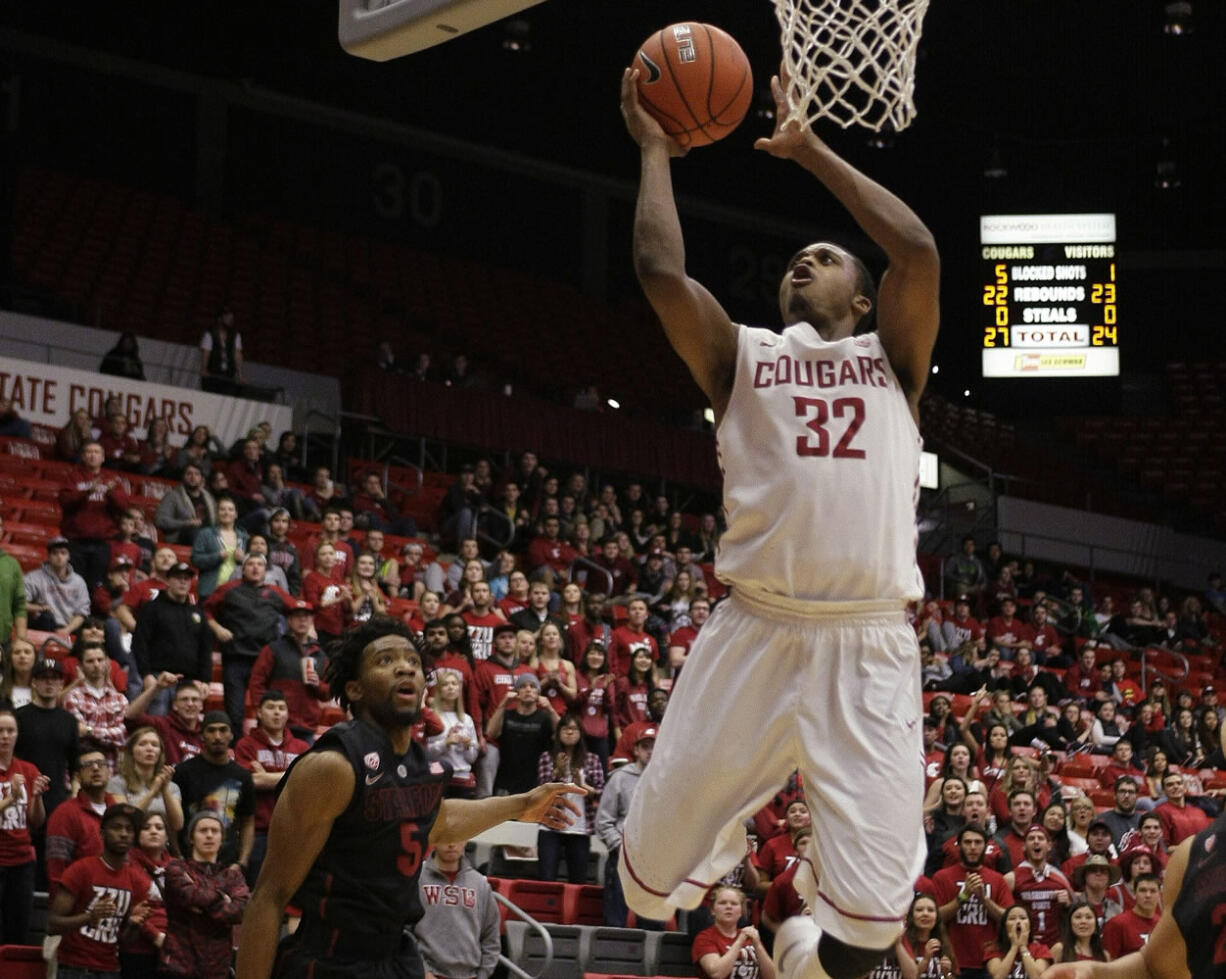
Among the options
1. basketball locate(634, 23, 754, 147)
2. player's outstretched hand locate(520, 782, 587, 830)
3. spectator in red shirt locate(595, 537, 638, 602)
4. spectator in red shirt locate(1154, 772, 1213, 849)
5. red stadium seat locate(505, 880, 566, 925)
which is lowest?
red stadium seat locate(505, 880, 566, 925)

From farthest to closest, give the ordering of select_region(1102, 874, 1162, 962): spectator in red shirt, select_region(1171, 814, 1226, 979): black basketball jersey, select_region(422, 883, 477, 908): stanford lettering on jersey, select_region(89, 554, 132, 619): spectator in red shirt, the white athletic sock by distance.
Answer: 1. select_region(89, 554, 132, 619): spectator in red shirt
2. select_region(1102, 874, 1162, 962): spectator in red shirt
3. select_region(422, 883, 477, 908): stanford lettering on jersey
4. the white athletic sock
5. select_region(1171, 814, 1226, 979): black basketball jersey

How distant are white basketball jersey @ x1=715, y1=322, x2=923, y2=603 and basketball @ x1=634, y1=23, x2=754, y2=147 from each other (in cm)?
61

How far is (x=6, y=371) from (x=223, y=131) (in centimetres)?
834

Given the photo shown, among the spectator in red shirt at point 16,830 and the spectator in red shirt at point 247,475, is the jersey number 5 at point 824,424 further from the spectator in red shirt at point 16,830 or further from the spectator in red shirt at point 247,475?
the spectator in red shirt at point 247,475

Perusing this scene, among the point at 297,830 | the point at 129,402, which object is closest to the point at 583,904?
the point at 297,830

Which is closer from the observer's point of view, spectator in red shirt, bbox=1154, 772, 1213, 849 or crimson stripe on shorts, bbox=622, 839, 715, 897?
crimson stripe on shorts, bbox=622, 839, 715, 897

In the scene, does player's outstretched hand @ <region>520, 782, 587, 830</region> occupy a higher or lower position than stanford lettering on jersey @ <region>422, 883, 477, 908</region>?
Answer: higher

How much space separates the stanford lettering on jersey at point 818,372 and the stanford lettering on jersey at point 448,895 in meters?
5.60

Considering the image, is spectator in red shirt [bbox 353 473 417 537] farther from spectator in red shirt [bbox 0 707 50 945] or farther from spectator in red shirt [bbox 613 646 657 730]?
spectator in red shirt [bbox 0 707 50 945]

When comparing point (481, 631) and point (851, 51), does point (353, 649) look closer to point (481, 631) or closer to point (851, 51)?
point (851, 51)

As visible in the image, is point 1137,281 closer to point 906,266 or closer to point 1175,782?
point 1175,782

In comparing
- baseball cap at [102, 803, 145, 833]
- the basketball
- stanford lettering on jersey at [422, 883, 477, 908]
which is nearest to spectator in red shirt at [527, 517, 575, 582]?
stanford lettering on jersey at [422, 883, 477, 908]

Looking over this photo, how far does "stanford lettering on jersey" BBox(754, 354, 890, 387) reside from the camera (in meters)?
4.69

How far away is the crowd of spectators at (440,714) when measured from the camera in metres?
9.09
